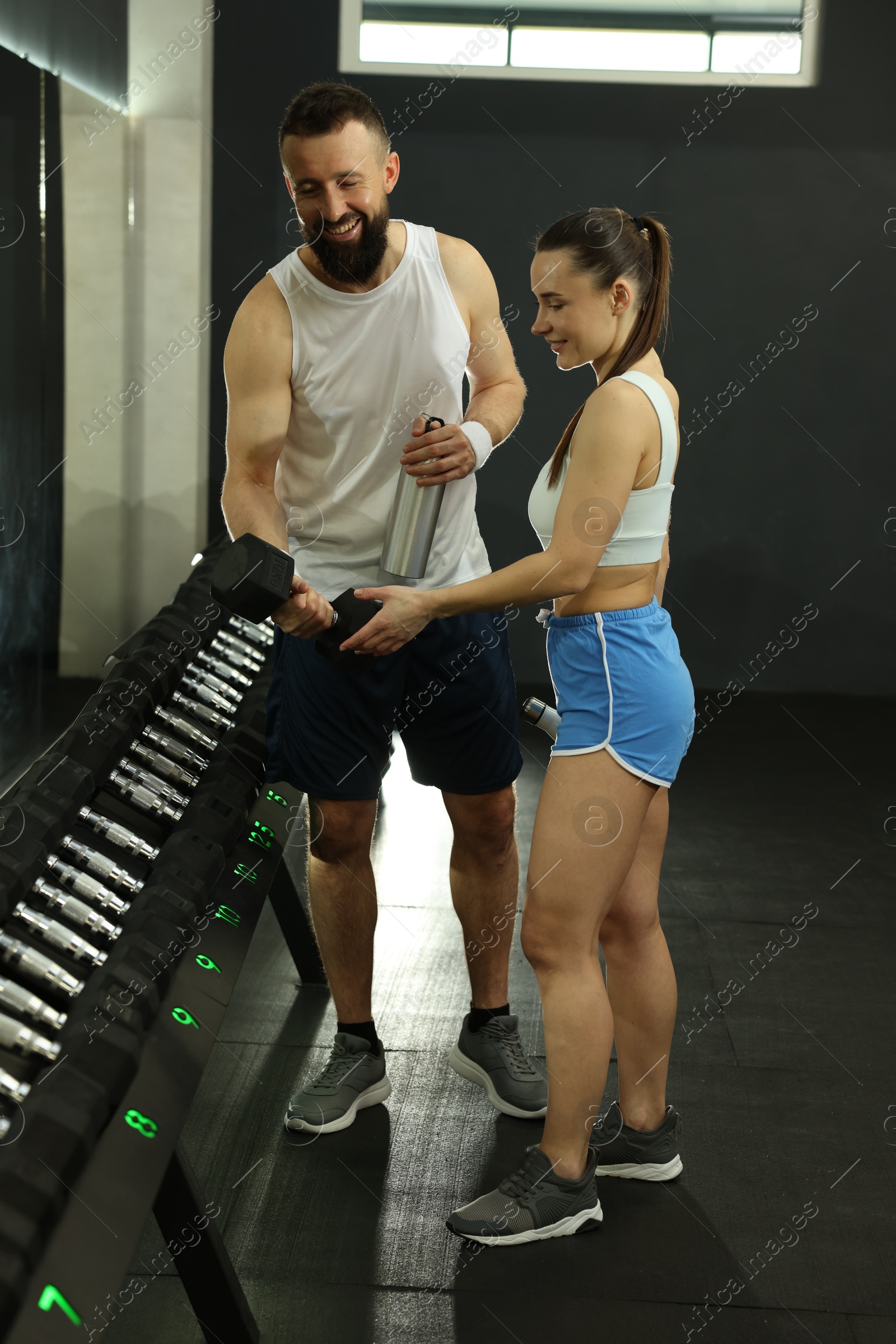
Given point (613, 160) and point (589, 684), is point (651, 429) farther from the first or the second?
point (613, 160)

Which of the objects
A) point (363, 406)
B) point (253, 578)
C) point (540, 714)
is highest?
point (363, 406)

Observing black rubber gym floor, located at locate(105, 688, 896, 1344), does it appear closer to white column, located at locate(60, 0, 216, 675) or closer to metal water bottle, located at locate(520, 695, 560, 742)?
metal water bottle, located at locate(520, 695, 560, 742)

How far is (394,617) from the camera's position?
5.73 feet

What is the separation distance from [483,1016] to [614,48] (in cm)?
411

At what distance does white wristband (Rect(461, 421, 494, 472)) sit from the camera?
75.4 inches

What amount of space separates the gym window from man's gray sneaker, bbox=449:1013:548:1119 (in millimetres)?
3961

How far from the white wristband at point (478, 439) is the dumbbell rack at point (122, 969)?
62cm

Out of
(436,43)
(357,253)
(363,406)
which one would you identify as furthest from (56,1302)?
(436,43)

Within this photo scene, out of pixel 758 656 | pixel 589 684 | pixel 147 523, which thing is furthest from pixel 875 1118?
pixel 147 523

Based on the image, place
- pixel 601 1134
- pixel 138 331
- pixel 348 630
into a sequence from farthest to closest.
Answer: pixel 138 331
pixel 601 1134
pixel 348 630

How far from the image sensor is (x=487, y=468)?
496 cm

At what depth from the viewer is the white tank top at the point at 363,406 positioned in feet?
6.09

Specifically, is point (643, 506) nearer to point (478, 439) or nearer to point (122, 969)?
point (478, 439)

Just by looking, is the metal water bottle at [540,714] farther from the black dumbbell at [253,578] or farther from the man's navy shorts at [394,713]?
the black dumbbell at [253,578]
